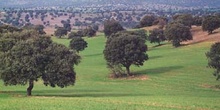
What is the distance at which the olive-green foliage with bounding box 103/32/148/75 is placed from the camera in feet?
301

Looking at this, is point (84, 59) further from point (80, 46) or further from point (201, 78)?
point (201, 78)

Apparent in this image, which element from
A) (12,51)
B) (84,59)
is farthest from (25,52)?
(84,59)

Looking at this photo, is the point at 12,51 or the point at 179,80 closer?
the point at 12,51

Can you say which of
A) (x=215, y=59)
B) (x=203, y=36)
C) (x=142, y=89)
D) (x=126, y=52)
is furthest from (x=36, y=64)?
(x=203, y=36)

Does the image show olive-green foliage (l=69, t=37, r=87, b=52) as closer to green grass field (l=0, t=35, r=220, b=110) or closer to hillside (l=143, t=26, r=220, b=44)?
green grass field (l=0, t=35, r=220, b=110)

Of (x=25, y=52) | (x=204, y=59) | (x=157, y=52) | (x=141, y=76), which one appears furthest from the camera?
(x=157, y=52)

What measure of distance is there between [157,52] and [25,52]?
245ft

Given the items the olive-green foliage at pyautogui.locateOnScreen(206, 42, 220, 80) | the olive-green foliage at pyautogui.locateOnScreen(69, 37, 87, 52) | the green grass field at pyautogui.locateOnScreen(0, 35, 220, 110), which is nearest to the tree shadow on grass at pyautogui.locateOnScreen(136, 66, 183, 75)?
the green grass field at pyautogui.locateOnScreen(0, 35, 220, 110)

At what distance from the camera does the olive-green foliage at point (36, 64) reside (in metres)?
57.6

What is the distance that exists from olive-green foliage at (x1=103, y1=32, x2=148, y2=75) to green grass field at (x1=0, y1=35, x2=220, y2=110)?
3.17m

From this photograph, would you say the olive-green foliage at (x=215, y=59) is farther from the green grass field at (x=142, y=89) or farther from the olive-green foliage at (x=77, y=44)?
the olive-green foliage at (x=77, y=44)

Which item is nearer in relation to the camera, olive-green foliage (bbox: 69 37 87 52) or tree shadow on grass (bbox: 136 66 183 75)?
tree shadow on grass (bbox: 136 66 183 75)

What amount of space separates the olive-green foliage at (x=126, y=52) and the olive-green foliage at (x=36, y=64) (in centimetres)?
3195

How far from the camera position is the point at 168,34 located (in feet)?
429
